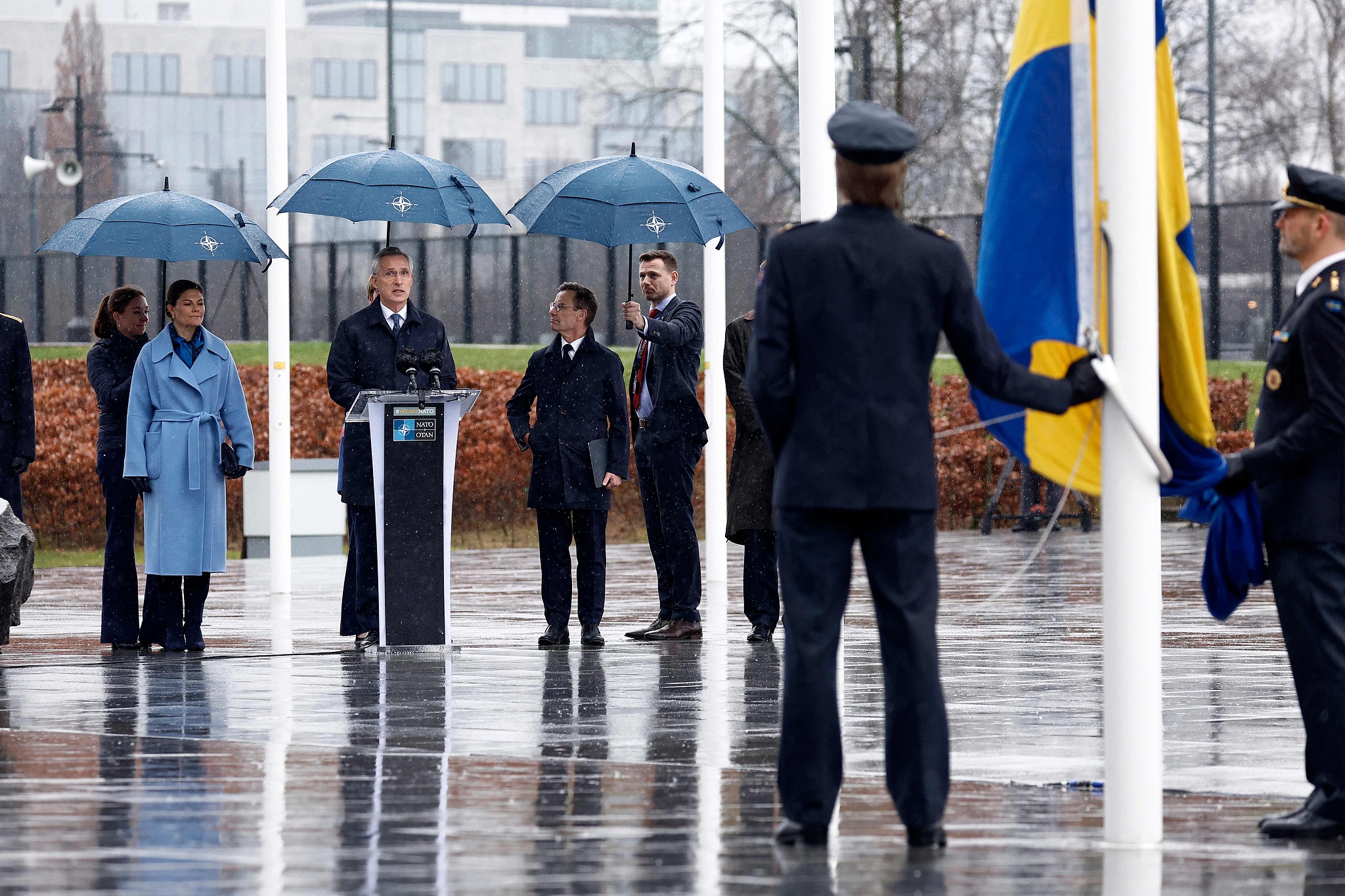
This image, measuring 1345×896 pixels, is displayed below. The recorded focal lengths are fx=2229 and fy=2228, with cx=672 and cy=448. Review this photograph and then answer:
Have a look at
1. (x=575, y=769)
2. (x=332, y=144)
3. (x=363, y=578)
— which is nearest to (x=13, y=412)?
(x=363, y=578)

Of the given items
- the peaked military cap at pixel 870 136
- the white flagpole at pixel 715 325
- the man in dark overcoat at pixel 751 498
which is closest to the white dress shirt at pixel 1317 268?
the peaked military cap at pixel 870 136

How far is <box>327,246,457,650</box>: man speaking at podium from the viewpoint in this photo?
12.6 m

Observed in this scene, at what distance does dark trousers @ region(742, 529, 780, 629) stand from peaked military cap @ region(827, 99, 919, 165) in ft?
22.0

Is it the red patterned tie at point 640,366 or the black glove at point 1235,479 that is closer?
the black glove at point 1235,479

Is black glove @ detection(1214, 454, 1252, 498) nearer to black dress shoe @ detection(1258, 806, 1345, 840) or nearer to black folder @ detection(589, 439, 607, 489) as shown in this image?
black dress shoe @ detection(1258, 806, 1345, 840)

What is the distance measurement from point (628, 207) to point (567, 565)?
6.87 ft

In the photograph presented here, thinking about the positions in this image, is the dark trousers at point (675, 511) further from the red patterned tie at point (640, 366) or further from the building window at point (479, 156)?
the building window at point (479, 156)

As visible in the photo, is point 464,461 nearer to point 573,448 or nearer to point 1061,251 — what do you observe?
point 573,448

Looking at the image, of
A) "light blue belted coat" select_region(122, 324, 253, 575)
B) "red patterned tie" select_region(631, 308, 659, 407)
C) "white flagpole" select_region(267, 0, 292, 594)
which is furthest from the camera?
"white flagpole" select_region(267, 0, 292, 594)

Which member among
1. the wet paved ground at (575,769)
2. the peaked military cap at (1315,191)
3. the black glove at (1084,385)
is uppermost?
the peaked military cap at (1315,191)

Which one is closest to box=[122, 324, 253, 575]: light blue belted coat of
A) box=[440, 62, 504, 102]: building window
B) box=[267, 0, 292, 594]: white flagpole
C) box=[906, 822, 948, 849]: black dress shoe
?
box=[267, 0, 292, 594]: white flagpole

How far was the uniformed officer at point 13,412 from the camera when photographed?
12.8 metres

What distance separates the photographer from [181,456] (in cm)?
1247

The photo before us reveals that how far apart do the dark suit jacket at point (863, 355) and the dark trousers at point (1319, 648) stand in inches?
39.4
